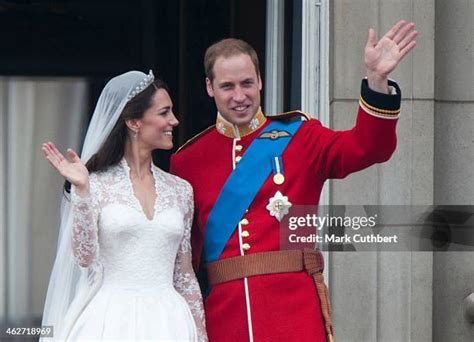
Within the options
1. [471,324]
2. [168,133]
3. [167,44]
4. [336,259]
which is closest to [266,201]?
[168,133]

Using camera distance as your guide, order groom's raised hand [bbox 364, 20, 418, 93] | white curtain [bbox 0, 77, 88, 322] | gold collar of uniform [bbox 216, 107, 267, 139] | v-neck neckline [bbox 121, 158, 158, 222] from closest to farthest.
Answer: groom's raised hand [bbox 364, 20, 418, 93] → v-neck neckline [bbox 121, 158, 158, 222] → gold collar of uniform [bbox 216, 107, 267, 139] → white curtain [bbox 0, 77, 88, 322]

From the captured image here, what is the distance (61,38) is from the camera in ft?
28.2

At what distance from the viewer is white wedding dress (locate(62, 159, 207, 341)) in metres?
5.66

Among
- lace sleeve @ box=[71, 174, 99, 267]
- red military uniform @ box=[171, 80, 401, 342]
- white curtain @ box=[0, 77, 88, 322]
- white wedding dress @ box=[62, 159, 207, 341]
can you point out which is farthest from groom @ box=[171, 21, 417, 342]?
white curtain @ box=[0, 77, 88, 322]

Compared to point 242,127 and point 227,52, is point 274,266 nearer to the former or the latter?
point 242,127

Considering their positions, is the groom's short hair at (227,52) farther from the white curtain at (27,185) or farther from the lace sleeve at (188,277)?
the white curtain at (27,185)

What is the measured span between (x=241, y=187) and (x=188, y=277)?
1.26ft

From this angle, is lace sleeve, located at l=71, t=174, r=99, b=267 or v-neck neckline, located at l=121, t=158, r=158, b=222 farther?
v-neck neckline, located at l=121, t=158, r=158, b=222

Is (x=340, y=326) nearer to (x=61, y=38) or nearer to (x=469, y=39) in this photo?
(x=469, y=39)

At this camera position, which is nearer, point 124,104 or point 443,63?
point 124,104

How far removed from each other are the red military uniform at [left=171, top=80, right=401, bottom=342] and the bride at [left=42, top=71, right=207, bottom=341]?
0.09 metres

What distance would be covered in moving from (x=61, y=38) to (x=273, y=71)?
1352 millimetres

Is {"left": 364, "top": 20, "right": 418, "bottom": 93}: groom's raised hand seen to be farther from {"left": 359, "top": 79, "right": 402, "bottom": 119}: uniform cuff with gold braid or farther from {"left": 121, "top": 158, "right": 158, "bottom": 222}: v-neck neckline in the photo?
{"left": 121, "top": 158, "right": 158, "bottom": 222}: v-neck neckline

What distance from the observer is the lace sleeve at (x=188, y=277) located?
5.85m
